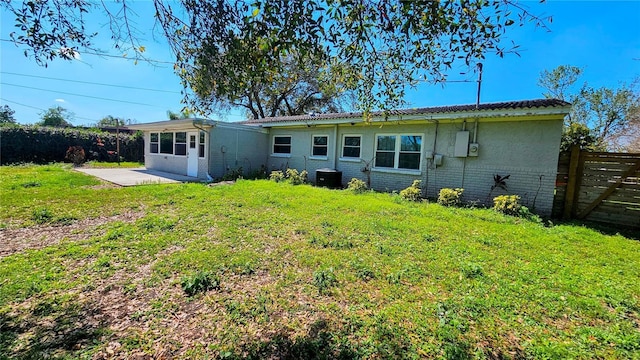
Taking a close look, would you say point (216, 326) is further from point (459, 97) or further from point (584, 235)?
point (459, 97)

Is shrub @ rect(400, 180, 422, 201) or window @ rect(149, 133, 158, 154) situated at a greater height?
window @ rect(149, 133, 158, 154)

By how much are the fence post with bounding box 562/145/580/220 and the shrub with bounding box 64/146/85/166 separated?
22562 millimetres

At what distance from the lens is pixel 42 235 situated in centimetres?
453

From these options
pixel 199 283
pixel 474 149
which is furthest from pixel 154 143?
pixel 474 149

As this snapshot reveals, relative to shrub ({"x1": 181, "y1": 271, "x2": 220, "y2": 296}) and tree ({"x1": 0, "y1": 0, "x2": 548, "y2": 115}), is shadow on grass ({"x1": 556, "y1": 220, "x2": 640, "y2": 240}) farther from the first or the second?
shrub ({"x1": 181, "y1": 271, "x2": 220, "y2": 296})

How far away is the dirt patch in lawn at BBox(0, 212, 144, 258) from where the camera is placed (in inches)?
160

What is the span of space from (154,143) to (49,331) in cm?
1535

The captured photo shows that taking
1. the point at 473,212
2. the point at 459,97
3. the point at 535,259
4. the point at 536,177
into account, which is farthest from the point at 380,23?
the point at 459,97

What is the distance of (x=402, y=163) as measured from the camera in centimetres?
1020

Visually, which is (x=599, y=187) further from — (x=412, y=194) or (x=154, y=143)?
(x=154, y=143)

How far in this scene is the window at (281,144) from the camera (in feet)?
45.4

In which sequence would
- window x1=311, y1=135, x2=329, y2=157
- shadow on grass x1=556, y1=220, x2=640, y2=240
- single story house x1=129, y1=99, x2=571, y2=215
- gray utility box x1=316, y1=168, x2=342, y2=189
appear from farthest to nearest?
window x1=311, y1=135, x2=329, y2=157 < gray utility box x1=316, y1=168, x2=342, y2=189 < single story house x1=129, y1=99, x2=571, y2=215 < shadow on grass x1=556, y1=220, x2=640, y2=240

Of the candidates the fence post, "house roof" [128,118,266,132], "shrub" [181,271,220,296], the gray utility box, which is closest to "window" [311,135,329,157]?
the gray utility box

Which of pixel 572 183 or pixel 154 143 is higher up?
pixel 154 143
